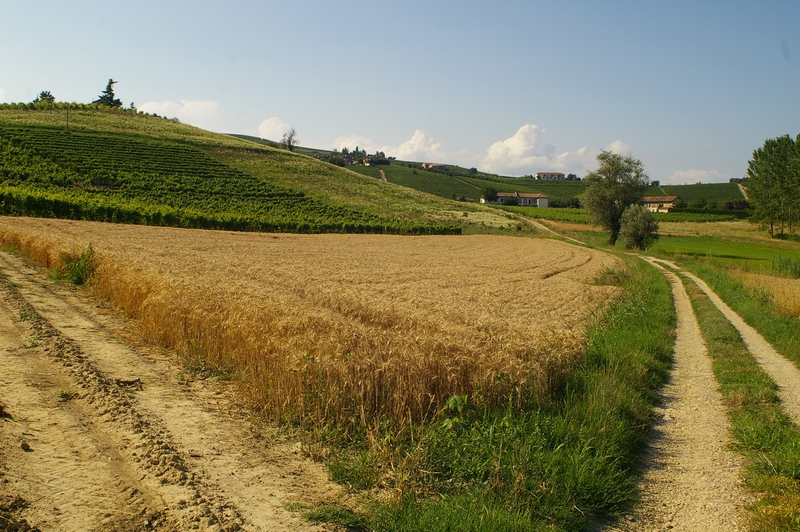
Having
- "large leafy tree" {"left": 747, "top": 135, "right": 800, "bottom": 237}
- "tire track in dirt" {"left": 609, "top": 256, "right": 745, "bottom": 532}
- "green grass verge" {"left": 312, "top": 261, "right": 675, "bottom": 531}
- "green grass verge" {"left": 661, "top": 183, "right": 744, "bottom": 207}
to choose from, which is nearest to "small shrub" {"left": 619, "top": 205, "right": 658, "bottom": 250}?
"large leafy tree" {"left": 747, "top": 135, "right": 800, "bottom": 237}

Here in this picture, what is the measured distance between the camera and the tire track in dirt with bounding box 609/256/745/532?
5.47m

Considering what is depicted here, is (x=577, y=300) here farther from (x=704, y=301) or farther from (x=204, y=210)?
(x=204, y=210)

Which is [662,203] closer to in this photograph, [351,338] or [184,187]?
[184,187]

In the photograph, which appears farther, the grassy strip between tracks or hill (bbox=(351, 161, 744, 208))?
hill (bbox=(351, 161, 744, 208))

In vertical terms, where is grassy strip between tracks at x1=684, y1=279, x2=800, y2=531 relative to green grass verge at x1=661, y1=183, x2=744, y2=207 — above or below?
below

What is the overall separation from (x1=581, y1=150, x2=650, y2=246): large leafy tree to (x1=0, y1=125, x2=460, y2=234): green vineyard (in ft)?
59.5

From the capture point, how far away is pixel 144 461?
18.1ft

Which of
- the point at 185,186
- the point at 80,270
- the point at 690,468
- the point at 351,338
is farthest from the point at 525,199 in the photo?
the point at 690,468

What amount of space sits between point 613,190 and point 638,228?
8301 millimetres

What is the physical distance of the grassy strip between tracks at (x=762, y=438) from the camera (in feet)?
17.2

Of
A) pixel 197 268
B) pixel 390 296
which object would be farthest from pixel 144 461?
pixel 197 268

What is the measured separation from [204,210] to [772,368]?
53115mm

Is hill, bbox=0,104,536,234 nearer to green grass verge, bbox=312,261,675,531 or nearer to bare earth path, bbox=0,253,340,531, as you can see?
bare earth path, bbox=0,253,340,531

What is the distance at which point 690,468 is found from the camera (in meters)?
6.71
